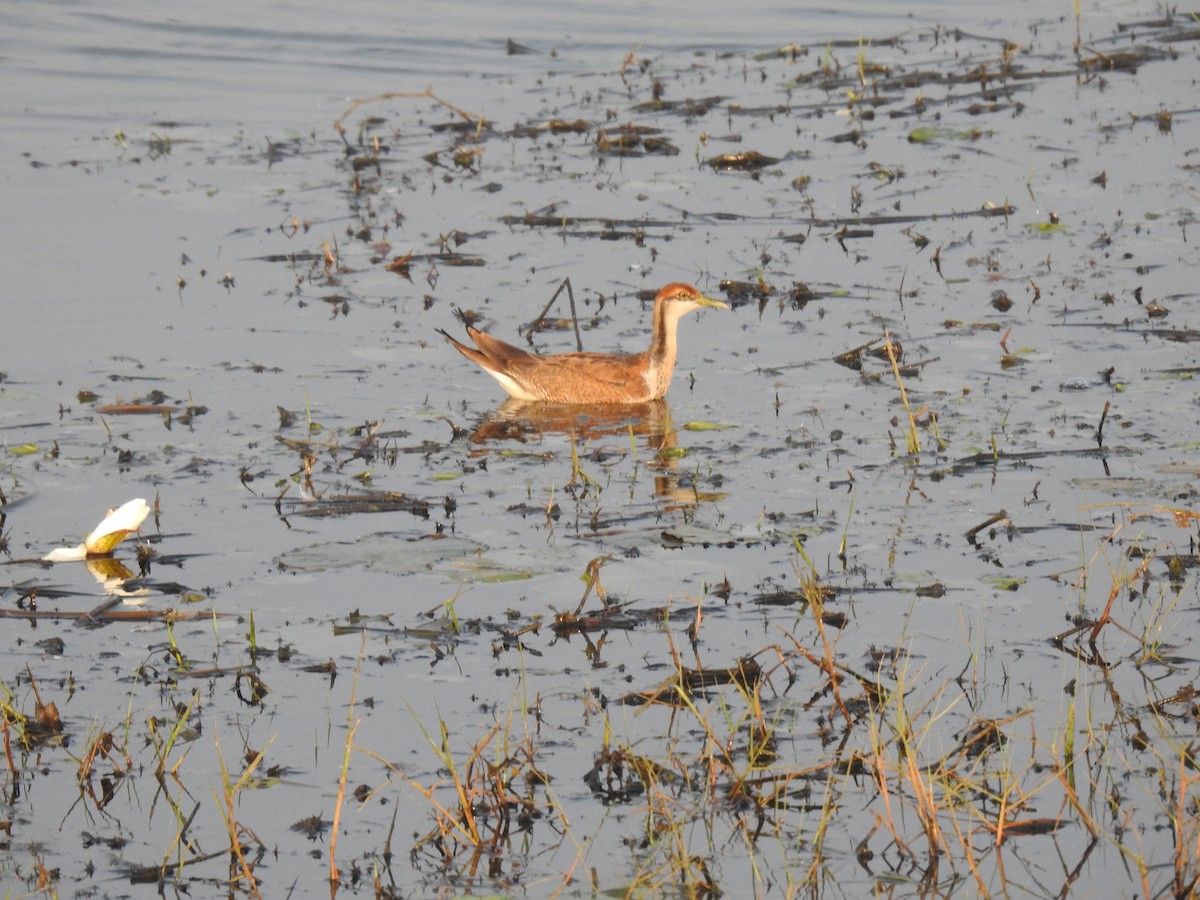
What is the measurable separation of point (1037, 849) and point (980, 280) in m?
7.81

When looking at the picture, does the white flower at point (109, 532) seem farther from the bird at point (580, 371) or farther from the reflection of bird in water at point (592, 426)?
the bird at point (580, 371)

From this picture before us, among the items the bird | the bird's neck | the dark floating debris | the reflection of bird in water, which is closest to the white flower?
the reflection of bird in water

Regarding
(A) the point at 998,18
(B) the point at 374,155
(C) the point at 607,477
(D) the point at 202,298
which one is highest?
(A) the point at 998,18

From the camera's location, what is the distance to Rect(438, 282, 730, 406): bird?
11227mm

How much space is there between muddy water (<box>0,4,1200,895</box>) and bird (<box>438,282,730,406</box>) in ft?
0.63

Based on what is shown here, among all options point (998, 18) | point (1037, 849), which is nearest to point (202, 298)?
point (1037, 849)

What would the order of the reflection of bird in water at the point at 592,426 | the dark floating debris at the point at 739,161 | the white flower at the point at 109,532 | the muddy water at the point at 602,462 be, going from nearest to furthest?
the muddy water at the point at 602,462 < the white flower at the point at 109,532 < the reflection of bird in water at the point at 592,426 < the dark floating debris at the point at 739,161

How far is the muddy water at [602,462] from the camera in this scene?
19.9 ft

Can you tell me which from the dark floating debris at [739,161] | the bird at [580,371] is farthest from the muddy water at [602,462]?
the bird at [580,371]

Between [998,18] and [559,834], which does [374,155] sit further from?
[559,834]

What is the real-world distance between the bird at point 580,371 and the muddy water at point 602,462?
19 cm

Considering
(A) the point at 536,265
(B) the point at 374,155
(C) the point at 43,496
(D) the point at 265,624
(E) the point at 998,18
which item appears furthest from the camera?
(E) the point at 998,18

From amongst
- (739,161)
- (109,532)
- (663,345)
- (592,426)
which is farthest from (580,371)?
Answer: (739,161)

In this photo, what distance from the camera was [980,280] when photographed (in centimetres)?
1295
